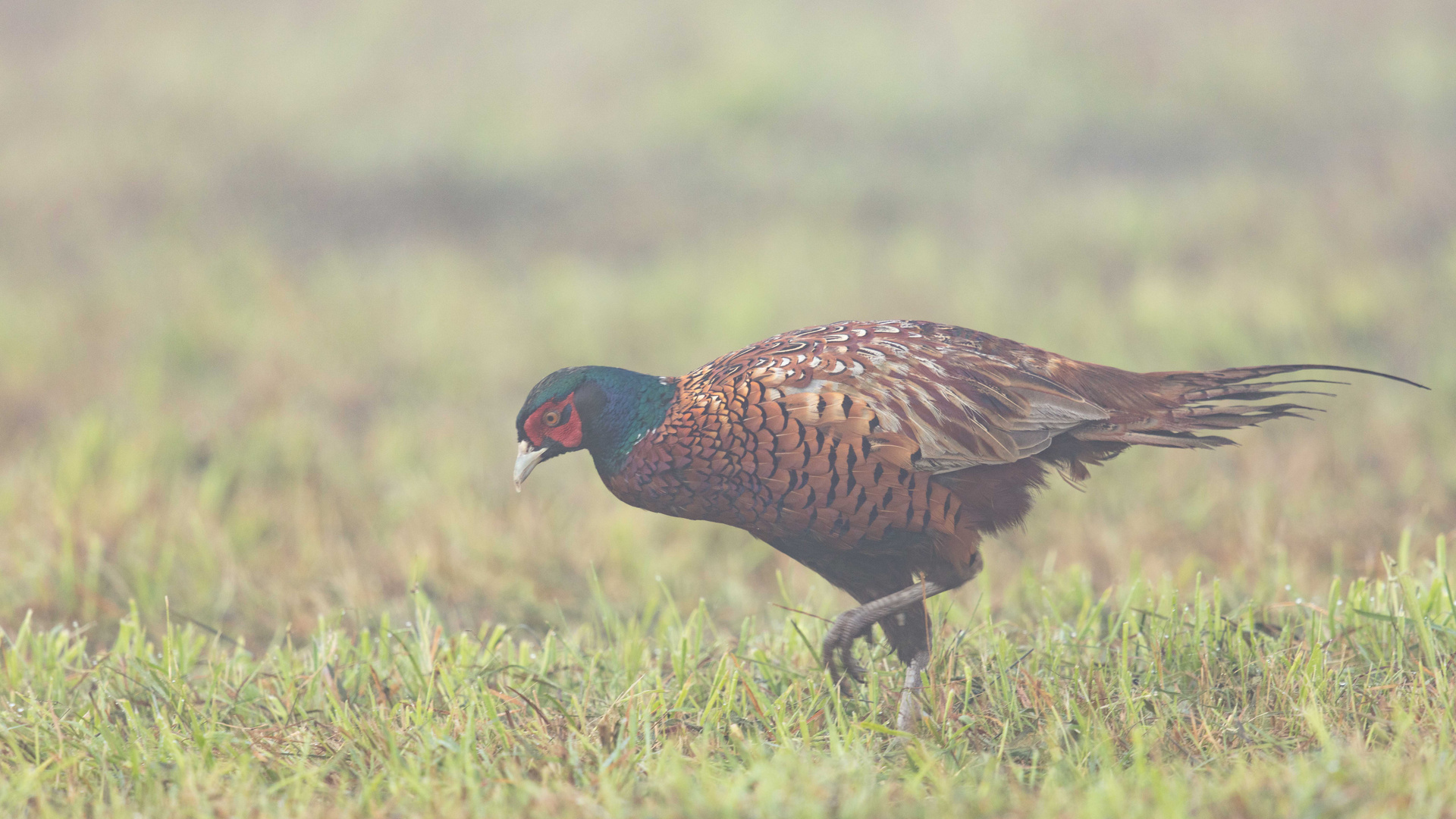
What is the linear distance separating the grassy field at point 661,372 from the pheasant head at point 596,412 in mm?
620

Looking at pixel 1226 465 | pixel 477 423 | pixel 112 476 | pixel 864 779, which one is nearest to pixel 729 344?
pixel 477 423

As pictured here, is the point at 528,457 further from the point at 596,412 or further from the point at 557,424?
the point at 596,412

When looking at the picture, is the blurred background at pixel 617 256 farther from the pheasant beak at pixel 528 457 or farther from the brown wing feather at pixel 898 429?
the pheasant beak at pixel 528 457

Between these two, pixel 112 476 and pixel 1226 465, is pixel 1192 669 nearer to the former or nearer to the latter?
pixel 1226 465

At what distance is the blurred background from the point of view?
532cm

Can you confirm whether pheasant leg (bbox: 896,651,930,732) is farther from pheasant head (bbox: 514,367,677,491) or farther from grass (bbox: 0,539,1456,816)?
pheasant head (bbox: 514,367,677,491)

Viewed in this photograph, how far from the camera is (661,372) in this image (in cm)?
748

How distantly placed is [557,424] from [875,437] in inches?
31.4

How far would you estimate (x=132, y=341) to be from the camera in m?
7.79

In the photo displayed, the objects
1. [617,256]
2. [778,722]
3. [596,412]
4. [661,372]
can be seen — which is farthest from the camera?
[617,256]

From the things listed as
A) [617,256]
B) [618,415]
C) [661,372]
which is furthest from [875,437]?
[617,256]

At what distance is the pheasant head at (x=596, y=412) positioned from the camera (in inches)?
119

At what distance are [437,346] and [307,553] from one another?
261 cm

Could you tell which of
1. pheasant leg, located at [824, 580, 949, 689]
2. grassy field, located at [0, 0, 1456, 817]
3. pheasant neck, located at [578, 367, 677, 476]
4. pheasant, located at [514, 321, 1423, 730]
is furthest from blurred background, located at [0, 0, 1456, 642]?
pheasant neck, located at [578, 367, 677, 476]
